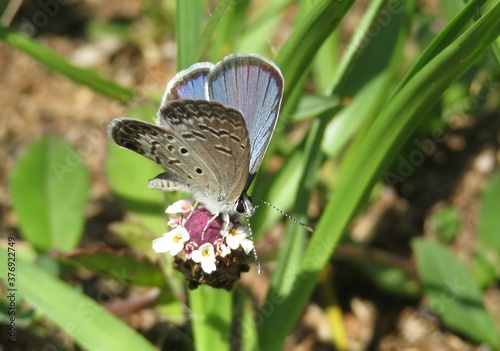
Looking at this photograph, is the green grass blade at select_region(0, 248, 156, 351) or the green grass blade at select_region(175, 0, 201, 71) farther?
the green grass blade at select_region(175, 0, 201, 71)

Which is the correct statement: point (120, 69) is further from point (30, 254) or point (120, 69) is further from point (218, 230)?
point (218, 230)

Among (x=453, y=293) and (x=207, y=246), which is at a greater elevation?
(x=453, y=293)

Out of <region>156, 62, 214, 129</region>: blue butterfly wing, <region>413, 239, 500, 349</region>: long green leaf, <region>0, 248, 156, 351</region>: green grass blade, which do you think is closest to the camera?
<region>156, 62, 214, 129</region>: blue butterfly wing

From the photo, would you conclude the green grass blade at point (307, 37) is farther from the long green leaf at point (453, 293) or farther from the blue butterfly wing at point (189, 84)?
the long green leaf at point (453, 293)

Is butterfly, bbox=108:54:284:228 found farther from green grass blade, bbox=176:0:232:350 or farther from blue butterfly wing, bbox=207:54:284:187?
green grass blade, bbox=176:0:232:350

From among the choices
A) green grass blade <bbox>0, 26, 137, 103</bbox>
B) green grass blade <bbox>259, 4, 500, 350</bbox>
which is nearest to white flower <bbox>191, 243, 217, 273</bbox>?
green grass blade <bbox>259, 4, 500, 350</bbox>

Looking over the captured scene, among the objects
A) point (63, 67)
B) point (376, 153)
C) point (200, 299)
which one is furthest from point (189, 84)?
point (63, 67)

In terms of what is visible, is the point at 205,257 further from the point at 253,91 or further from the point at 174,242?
the point at 253,91

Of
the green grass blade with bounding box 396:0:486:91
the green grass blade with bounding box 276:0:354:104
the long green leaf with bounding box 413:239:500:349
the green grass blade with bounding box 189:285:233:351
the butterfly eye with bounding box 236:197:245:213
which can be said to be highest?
the green grass blade with bounding box 396:0:486:91
